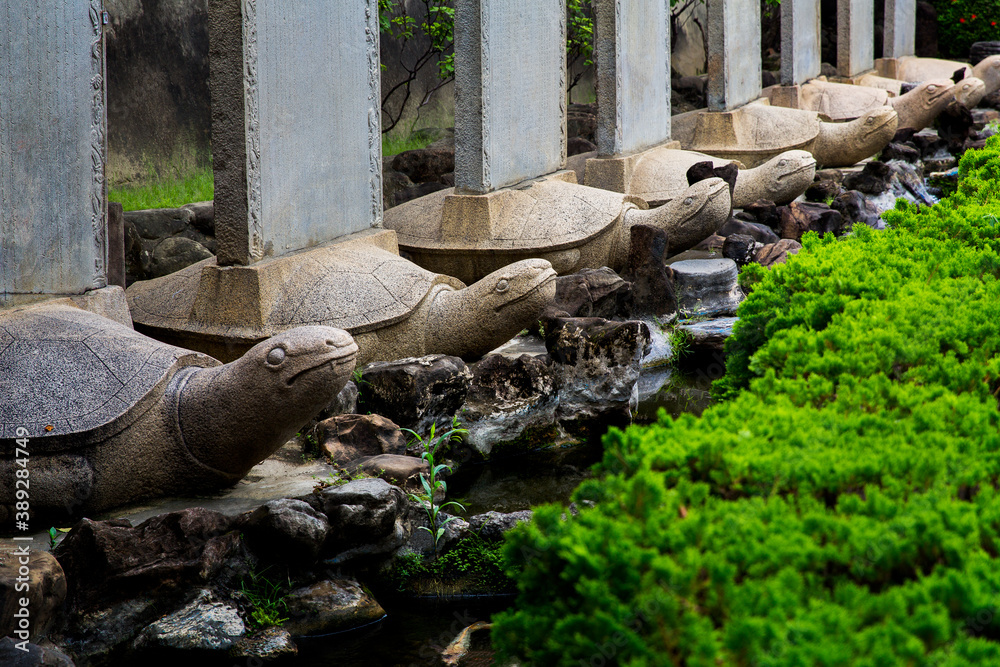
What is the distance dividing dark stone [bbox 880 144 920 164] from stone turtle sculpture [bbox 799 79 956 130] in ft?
5.59

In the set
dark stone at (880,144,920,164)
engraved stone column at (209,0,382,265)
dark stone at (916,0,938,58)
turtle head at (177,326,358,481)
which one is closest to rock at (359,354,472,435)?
turtle head at (177,326,358,481)

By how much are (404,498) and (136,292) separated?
309 centimetres

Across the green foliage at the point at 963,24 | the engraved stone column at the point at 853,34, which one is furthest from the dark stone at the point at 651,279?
the green foliage at the point at 963,24

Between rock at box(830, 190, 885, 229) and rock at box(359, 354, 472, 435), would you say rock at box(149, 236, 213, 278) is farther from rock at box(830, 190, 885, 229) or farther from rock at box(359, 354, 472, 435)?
rock at box(830, 190, 885, 229)

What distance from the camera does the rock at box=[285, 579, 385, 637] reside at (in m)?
3.86

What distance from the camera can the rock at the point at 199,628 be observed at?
11.8 ft

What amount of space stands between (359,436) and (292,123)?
2.28 metres

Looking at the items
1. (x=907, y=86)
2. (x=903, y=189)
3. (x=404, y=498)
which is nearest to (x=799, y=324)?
(x=404, y=498)

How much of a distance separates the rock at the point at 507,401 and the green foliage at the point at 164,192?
4.54m

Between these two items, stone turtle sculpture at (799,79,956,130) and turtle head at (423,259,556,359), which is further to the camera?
stone turtle sculpture at (799,79,956,130)

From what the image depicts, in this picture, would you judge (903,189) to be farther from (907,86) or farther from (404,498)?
(404,498)

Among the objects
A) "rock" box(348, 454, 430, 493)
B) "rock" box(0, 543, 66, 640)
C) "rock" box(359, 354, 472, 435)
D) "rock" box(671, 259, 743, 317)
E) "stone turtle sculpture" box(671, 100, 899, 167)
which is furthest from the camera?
"stone turtle sculpture" box(671, 100, 899, 167)

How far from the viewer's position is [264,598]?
3.86 metres

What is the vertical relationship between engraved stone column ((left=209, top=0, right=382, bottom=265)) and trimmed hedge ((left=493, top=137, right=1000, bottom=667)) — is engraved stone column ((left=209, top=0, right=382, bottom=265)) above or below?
above
